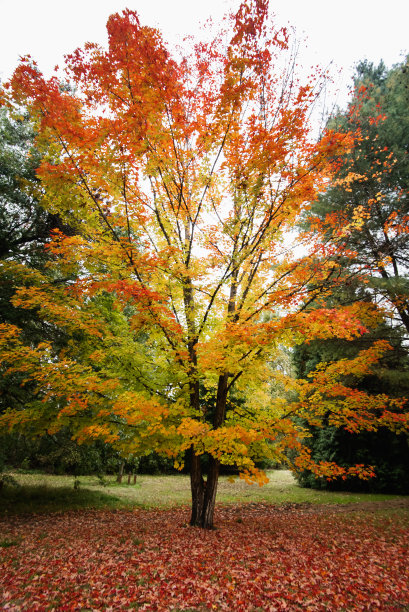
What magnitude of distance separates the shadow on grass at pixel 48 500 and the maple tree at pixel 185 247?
189 inches

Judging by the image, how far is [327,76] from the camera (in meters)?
5.26

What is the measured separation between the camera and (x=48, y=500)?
9.95m

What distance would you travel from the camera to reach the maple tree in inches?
196

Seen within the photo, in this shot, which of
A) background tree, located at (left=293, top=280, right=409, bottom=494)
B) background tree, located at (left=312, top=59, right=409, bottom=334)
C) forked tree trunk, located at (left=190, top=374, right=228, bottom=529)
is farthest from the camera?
background tree, located at (left=293, top=280, right=409, bottom=494)

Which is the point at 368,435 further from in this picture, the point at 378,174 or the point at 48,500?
the point at 48,500

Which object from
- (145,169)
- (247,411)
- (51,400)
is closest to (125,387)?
(51,400)

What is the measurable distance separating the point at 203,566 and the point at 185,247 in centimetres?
538

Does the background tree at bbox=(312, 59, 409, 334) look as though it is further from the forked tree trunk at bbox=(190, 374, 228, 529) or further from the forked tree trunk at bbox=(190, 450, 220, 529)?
the forked tree trunk at bbox=(190, 450, 220, 529)

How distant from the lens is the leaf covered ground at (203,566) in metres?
3.60

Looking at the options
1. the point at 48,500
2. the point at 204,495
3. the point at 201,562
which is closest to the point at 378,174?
the point at 204,495

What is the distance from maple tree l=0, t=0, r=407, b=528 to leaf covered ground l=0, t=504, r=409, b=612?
Result: 3.92 ft

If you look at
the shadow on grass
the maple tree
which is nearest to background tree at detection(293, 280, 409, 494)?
the maple tree

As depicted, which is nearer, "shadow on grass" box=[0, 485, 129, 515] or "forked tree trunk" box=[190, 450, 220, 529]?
"forked tree trunk" box=[190, 450, 220, 529]

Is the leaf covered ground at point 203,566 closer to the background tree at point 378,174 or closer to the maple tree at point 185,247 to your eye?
the maple tree at point 185,247
